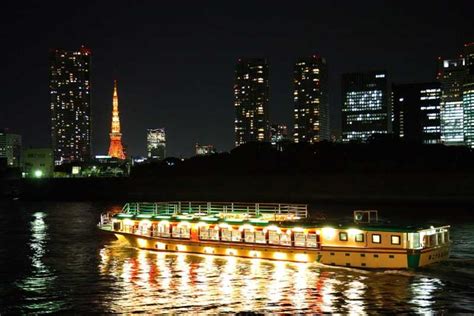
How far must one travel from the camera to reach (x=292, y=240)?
48.0m

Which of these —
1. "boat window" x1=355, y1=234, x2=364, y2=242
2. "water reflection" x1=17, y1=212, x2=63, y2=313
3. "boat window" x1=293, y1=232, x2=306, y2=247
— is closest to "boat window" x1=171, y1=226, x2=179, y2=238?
"water reflection" x1=17, y1=212, x2=63, y2=313

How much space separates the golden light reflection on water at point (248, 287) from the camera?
1351 inches

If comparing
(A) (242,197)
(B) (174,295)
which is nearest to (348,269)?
(B) (174,295)

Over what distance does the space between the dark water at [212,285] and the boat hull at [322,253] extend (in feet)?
2.60

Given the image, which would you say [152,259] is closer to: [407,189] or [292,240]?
[292,240]

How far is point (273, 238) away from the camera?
161 ft

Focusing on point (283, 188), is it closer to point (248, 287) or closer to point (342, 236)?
point (342, 236)

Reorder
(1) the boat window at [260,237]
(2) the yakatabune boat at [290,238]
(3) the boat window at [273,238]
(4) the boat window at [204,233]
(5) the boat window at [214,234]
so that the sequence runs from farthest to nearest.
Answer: (4) the boat window at [204,233]
(5) the boat window at [214,234]
(1) the boat window at [260,237]
(3) the boat window at [273,238]
(2) the yakatabune boat at [290,238]

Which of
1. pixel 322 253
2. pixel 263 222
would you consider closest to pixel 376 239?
pixel 322 253

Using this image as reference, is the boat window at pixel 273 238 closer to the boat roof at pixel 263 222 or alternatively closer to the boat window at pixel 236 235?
the boat roof at pixel 263 222

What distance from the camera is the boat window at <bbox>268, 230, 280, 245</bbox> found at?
160ft

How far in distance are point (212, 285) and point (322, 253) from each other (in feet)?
31.9

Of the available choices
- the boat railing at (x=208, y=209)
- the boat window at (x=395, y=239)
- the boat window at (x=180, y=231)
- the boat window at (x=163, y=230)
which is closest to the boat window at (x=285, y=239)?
the boat railing at (x=208, y=209)

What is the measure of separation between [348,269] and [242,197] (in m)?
121
